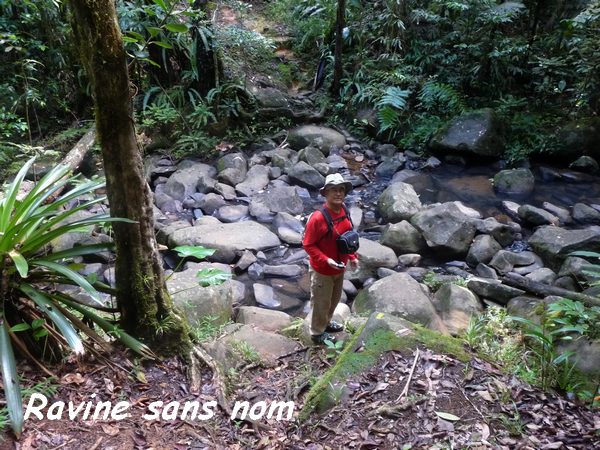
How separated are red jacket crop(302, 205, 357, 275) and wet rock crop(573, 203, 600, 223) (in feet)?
16.0

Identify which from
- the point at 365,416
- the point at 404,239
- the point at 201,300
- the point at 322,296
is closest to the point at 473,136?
the point at 404,239

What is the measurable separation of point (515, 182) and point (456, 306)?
4.02 metres

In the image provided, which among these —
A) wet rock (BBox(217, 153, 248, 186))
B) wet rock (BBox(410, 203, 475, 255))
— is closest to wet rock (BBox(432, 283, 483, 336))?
wet rock (BBox(410, 203, 475, 255))

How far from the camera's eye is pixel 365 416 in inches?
95.2

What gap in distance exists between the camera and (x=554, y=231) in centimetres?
595

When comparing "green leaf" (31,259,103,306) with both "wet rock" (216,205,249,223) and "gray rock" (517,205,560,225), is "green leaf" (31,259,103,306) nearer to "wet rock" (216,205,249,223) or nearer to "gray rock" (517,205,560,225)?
"wet rock" (216,205,249,223)

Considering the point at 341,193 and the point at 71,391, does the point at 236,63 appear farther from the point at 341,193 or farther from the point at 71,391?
the point at 71,391

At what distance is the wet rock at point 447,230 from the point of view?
6008 millimetres

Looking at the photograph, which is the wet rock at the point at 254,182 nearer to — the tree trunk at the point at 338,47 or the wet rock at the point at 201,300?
the tree trunk at the point at 338,47

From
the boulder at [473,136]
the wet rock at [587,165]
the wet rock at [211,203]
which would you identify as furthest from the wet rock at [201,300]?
the wet rock at [587,165]

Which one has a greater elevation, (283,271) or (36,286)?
(36,286)

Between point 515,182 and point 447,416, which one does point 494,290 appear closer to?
point 447,416

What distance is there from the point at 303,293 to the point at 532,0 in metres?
8.10

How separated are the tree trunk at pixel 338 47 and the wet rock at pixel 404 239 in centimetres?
513
